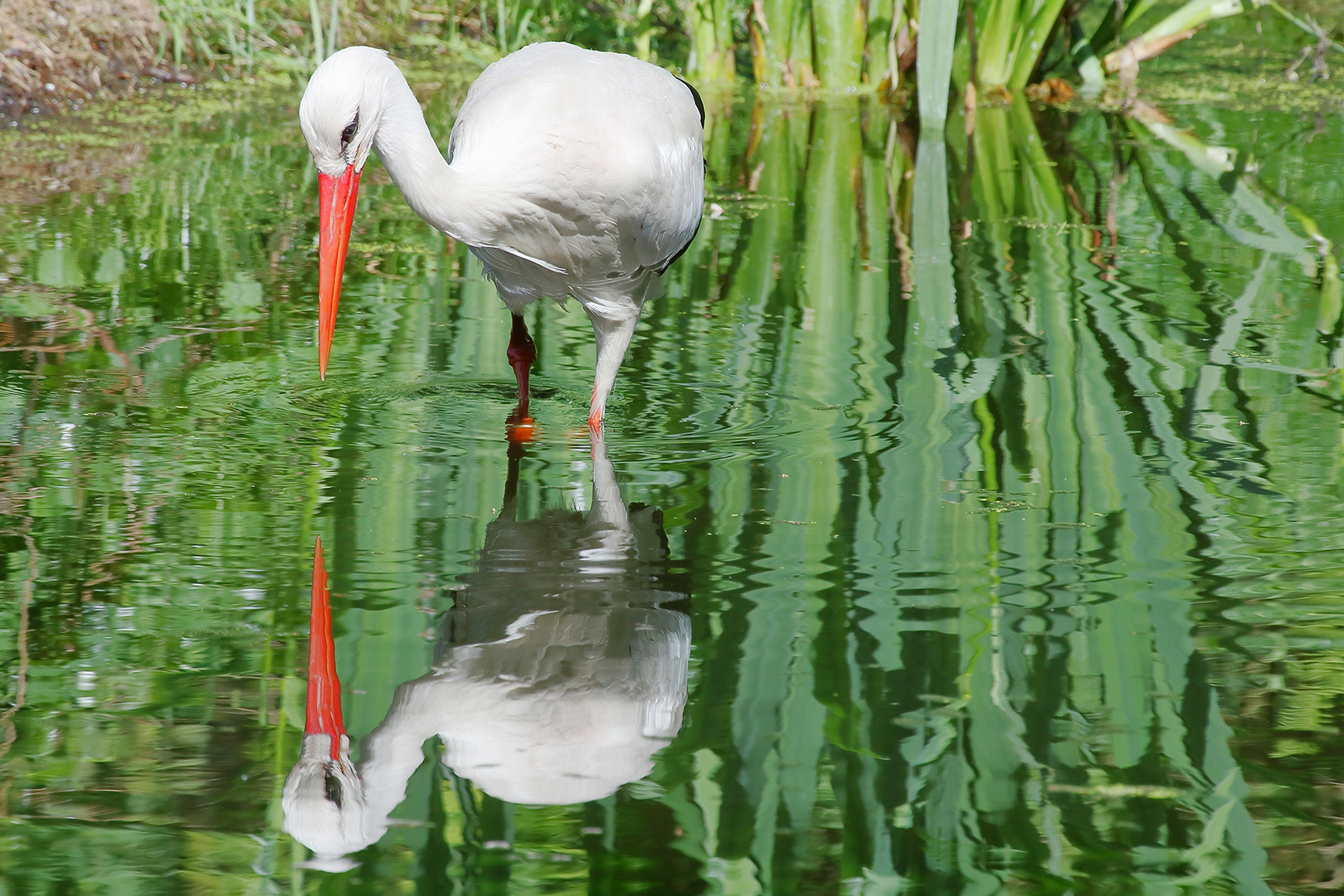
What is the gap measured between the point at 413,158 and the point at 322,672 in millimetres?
1212

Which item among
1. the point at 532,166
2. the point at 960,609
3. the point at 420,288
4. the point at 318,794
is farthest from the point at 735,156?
the point at 318,794

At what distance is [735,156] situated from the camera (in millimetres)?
7988

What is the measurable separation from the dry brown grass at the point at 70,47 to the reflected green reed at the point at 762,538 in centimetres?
247

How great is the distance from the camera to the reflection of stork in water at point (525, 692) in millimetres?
2365

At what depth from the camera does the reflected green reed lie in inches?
89.8

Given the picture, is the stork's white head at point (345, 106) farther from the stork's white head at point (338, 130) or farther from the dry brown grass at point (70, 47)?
the dry brown grass at point (70, 47)

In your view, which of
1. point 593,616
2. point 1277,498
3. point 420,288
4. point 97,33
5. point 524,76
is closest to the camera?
point 593,616

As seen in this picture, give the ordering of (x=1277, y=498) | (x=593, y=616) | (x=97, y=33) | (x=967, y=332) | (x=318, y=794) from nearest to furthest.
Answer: (x=318, y=794) → (x=593, y=616) → (x=1277, y=498) → (x=967, y=332) → (x=97, y=33)

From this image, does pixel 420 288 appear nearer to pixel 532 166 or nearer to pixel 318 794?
pixel 532 166

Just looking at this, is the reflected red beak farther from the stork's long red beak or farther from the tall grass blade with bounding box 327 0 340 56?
the tall grass blade with bounding box 327 0 340 56

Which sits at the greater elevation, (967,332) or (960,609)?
(967,332)

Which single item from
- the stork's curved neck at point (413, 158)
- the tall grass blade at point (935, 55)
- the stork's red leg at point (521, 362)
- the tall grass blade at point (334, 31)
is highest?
the tall grass blade at point (334, 31)

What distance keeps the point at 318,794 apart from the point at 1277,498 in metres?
2.33

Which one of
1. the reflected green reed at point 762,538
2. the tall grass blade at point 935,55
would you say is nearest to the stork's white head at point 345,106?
the reflected green reed at point 762,538
